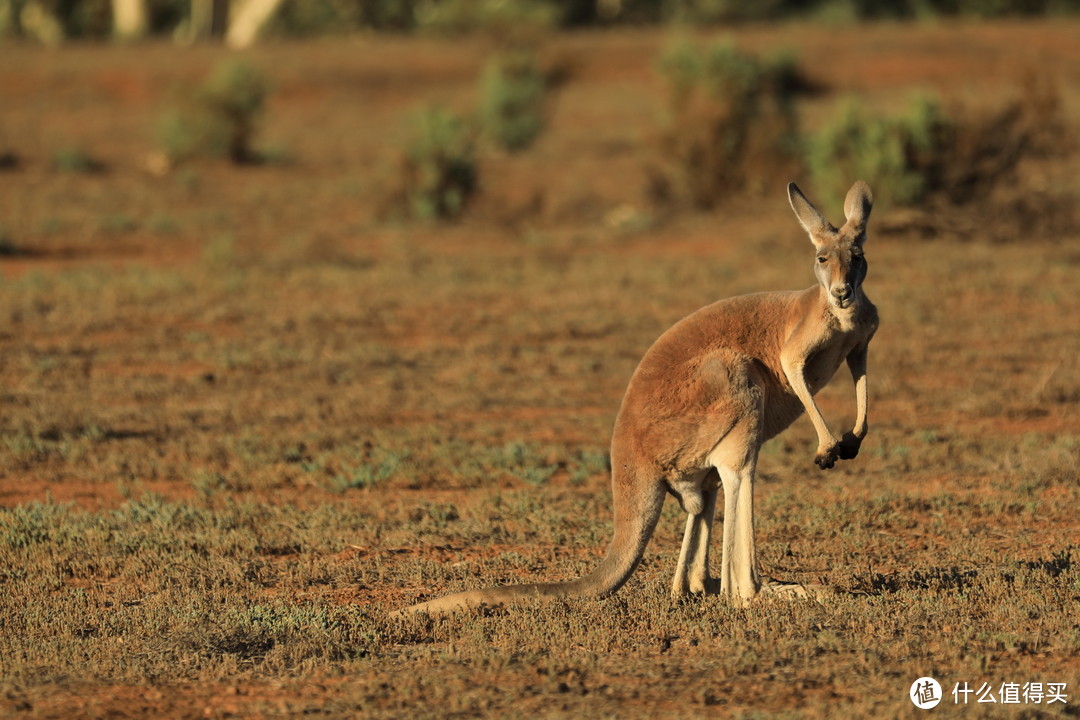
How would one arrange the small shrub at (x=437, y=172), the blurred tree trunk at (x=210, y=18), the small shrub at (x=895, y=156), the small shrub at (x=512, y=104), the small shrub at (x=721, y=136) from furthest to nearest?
the blurred tree trunk at (x=210, y=18), the small shrub at (x=512, y=104), the small shrub at (x=437, y=172), the small shrub at (x=721, y=136), the small shrub at (x=895, y=156)

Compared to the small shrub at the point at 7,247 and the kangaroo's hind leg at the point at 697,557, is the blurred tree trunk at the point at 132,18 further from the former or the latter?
the kangaroo's hind leg at the point at 697,557

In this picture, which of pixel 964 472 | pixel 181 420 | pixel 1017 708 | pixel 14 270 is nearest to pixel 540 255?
pixel 14 270

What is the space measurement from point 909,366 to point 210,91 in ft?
51.4

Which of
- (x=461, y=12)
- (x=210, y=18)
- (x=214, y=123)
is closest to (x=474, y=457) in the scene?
(x=214, y=123)

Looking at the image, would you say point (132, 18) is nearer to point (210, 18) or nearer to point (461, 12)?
point (210, 18)

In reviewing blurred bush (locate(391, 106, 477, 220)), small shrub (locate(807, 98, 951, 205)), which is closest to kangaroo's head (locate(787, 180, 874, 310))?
small shrub (locate(807, 98, 951, 205))

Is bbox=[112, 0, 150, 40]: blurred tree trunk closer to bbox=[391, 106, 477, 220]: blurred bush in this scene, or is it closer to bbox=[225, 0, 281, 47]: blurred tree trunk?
bbox=[225, 0, 281, 47]: blurred tree trunk

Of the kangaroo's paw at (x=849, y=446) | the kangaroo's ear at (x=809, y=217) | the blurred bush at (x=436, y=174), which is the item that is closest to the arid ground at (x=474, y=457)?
the blurred bush at (x=436, y=174)

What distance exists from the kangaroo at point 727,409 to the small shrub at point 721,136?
13.1 meters

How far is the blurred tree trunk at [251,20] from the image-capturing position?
133 ft

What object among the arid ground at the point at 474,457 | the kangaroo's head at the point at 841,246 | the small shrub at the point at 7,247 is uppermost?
the kangaroo's head at the point at 841,246

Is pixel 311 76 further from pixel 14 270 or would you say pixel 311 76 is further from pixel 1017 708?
pixel 1017 708

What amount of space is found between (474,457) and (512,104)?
18103 millimetres

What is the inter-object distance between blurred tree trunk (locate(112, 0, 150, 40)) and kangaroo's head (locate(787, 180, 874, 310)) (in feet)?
133
